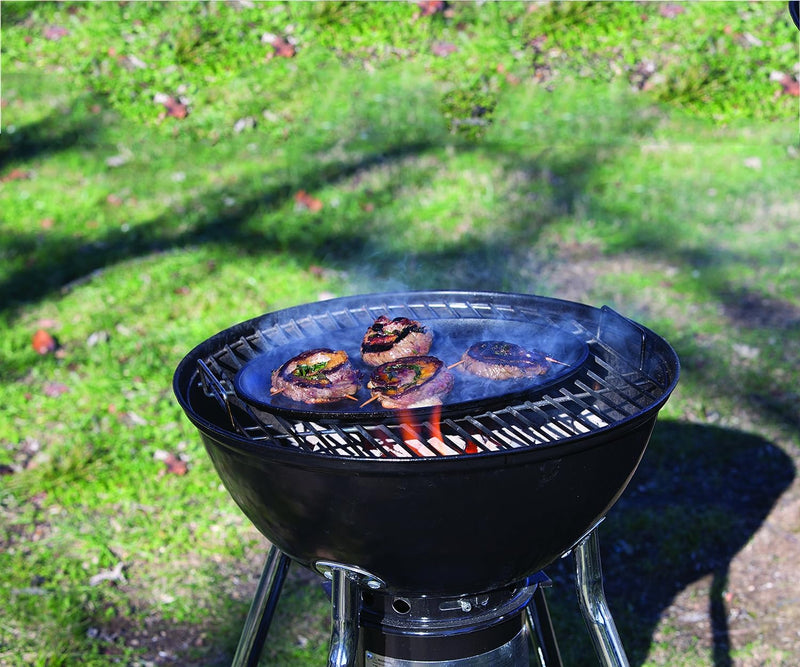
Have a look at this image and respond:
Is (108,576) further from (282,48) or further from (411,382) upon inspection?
(282,48)

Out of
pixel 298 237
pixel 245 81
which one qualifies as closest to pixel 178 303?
pixel 298 237

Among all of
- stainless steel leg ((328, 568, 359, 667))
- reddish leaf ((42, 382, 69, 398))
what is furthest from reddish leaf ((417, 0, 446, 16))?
stainless steel leg ((328, 568, 359, 667))

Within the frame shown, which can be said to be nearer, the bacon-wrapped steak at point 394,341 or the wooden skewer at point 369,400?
the wooden skewer at point 369,400

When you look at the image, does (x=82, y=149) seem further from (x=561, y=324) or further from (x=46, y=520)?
(x=561, y=324)

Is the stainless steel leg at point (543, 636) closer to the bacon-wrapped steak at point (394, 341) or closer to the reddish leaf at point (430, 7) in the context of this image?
the bacon-wrapped steak at point (394, 341)

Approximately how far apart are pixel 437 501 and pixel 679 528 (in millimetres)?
2417

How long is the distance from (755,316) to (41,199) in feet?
17.8

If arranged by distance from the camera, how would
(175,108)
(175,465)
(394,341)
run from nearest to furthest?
(394,341)
(175,465)
(175,108)

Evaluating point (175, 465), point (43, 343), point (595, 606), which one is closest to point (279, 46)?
point (43, 343)

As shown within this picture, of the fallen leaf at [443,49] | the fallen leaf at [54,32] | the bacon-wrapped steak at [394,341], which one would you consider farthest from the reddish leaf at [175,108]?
the bacon-wrapped steak at [394,341]

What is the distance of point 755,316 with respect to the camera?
17.7 ft

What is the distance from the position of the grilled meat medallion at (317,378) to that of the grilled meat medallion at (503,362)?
1.04 feet

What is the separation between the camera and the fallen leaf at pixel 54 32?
28.8 ft

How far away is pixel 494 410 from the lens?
6.88 feet
